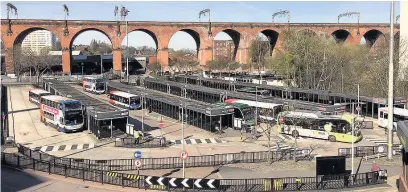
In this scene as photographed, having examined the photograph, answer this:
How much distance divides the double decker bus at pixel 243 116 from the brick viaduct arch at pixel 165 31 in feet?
230

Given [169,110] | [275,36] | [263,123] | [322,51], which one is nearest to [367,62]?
[322,51]

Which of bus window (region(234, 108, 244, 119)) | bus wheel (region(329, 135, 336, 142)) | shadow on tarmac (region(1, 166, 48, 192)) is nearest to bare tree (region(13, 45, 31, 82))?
bus window (region(234, 108, 244, 119))

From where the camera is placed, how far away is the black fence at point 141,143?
34781mm

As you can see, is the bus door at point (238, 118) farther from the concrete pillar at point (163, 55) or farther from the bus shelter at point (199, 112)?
the concrete pillar at point (163, 55)

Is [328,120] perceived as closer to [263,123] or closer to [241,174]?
[263,123]

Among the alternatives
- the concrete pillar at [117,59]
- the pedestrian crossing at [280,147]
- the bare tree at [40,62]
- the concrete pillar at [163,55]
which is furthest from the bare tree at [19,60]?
the pedestrian crossing at [280,147]

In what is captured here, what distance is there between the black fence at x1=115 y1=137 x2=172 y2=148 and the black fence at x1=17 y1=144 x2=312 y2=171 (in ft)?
17.9

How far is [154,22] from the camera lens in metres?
111

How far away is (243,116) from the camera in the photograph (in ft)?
143

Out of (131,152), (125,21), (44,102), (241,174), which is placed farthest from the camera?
(125,21)

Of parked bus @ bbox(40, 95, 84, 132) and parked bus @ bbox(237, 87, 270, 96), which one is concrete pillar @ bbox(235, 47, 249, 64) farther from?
parked bus @ bbox(40, 95, 84, 132)

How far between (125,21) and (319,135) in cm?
7975

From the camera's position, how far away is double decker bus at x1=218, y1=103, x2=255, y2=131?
42.4m

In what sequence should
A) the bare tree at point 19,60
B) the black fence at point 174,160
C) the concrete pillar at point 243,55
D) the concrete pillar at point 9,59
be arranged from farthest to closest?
the concrete pillar at point 243,55 < the concrete pillar at point 9,59 < the bare tree at point 19,60 < the black fence at point 174,160
